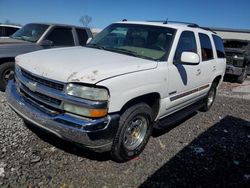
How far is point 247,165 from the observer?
4.05 metres

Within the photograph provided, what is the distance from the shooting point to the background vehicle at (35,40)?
643 centimetres

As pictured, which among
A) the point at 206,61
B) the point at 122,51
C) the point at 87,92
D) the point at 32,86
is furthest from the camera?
the point at 206,61

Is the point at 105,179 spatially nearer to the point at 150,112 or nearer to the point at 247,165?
the point at 150,112

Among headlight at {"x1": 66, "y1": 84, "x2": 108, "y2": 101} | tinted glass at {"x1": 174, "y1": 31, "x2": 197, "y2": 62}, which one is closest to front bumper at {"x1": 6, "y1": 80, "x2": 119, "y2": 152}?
headlight at {"x1": 66, "y1": 84, "x2": 108, "y2": 101}

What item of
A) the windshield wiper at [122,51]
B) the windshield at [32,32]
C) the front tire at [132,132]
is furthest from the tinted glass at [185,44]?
the windshield at [32,32]

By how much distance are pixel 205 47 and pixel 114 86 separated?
126 inches

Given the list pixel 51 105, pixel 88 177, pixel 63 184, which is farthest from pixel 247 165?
pixel 51 105

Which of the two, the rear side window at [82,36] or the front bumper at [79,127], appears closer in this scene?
the front bumper at [79,127]

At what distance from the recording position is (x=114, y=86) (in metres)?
3.03

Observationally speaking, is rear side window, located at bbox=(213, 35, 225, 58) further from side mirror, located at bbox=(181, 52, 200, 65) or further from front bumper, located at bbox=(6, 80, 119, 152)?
front bumper, located at bbox=(6, 80, 119, 152)

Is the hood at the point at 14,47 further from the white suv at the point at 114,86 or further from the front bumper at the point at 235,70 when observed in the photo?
the front bumper at the point at 235,70

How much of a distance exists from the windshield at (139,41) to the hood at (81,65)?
0.33m

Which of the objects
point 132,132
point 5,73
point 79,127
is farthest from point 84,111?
point 5,73

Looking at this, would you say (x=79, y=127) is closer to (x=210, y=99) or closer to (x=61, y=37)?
(x=210, y=99)
